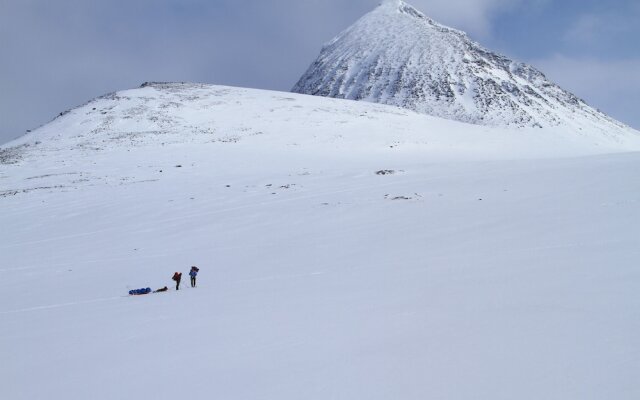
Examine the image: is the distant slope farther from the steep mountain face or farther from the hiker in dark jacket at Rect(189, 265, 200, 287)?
the hiker in dark jacket at Rect(189, 265, 200, 287)

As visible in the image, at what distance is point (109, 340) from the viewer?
8805 mm

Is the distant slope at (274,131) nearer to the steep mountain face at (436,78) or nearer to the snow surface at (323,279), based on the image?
the snow surface at (323,279)

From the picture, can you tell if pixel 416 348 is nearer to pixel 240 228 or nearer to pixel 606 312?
pixel 606 312

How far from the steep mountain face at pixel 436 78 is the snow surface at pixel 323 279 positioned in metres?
A: 41.9

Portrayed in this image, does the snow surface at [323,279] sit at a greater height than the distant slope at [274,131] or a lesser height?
lesser

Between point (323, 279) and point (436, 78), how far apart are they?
77.2 meters

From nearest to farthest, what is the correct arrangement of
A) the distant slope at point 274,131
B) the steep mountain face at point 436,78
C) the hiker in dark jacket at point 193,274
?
the hiker in dark jacket at point 193,274 → the distant slope at point 274,131 → the steep mountain face at point 436,78

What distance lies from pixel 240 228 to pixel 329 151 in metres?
21.5

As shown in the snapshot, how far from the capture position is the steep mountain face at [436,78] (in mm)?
72000

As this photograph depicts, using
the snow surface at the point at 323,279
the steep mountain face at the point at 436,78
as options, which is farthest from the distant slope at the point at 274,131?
the steep mountain face at the point at 436,78

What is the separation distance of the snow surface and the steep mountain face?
41884 millimetres

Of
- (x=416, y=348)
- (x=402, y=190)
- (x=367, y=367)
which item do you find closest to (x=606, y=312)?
(x=416, y=348)

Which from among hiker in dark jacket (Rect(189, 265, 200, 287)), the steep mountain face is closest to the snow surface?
hiker in dark jacket (Rect(189, 265, 200, 287))

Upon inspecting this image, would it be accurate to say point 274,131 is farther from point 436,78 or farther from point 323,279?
point 436,78
